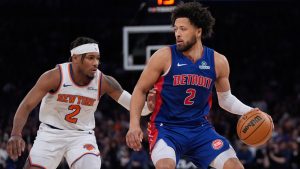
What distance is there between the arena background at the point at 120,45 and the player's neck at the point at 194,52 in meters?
7.81

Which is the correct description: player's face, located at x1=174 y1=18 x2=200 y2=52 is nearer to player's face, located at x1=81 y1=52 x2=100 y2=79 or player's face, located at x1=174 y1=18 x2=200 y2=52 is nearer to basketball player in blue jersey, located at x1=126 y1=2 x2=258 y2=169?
basketball player in blue jersey, located at x1=126 y1=2 x2=258 y2=169

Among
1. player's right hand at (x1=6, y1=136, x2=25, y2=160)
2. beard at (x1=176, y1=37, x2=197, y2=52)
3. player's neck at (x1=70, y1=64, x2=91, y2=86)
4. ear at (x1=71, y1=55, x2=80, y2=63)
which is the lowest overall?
player's right hand at (x1=6, y1=136, x2=25, y2=160)

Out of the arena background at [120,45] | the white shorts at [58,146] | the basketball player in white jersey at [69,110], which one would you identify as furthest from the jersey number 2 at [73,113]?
the arena background at [120,45]

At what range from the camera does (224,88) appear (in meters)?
6.18

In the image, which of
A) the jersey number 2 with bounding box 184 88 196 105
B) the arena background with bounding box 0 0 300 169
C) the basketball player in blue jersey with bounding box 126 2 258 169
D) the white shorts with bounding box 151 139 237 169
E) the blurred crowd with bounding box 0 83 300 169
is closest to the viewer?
the white shorts with bounding box 151 139 237 169

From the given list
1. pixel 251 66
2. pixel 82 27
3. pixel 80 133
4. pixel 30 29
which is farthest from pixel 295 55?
pixel 80 133

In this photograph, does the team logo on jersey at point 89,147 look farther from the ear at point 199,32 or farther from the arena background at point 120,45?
the arena background at point 120,45

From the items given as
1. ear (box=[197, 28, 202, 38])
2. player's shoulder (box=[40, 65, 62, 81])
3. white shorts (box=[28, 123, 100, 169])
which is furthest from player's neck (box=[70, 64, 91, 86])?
ear (box=[197, 28, 202, 38])

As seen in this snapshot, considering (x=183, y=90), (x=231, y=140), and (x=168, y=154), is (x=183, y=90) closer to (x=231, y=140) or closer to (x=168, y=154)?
(x=168, y=154)

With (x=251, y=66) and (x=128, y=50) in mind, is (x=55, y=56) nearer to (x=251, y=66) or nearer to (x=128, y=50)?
(x=251, y=66)

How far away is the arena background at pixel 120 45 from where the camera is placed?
15.6 m

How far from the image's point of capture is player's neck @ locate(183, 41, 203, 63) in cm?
596

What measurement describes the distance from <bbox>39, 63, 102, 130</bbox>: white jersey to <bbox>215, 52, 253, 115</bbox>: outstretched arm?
1230 mm

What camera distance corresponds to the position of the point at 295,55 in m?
18.4
